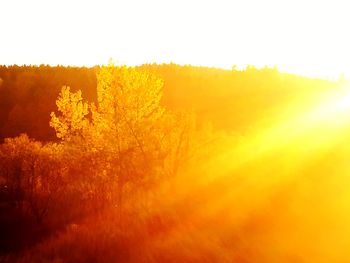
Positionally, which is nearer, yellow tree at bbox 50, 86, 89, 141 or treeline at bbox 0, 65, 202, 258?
treeline at bbox 0, 65, 202, 258

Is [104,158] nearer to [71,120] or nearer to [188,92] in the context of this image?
[71,120]

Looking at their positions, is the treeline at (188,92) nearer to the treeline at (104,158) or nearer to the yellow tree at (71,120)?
the yellow tree at (71,120)

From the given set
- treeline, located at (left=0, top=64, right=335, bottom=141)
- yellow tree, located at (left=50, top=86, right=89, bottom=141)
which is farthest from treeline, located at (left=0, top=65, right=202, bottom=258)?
treeline, located at (left=0, top=64, right=335, bottom=141)

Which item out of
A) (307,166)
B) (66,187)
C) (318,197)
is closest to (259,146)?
(307,166)

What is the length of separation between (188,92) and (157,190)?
85.9m

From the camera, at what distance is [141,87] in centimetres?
3694

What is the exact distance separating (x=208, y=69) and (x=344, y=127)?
79.4 m

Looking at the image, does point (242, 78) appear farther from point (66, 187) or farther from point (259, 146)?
point (66, 187)

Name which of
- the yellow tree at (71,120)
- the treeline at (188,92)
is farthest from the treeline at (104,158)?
the treeline at (188,92)

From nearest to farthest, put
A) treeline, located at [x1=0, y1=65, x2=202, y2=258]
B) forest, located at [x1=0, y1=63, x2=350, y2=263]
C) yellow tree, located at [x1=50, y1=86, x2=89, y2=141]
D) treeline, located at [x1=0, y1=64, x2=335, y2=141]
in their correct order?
forest, located at [x1=0, y1=63, x2=350, y2=263]
treeline, located at [x1=0, y1=65, x2=202, y2=258]
yellow tree, located at [x1=50, y1=86, x2=89, y2=141]
treeline, located at [x1=0, y1=64, x2=335, y2=141]

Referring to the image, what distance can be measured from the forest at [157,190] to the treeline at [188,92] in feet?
114

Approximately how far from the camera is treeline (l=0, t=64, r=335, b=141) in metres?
86.9

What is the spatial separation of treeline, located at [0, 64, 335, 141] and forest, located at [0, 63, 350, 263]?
34623 millimetres

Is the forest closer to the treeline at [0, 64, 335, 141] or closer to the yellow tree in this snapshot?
the yellow tree
